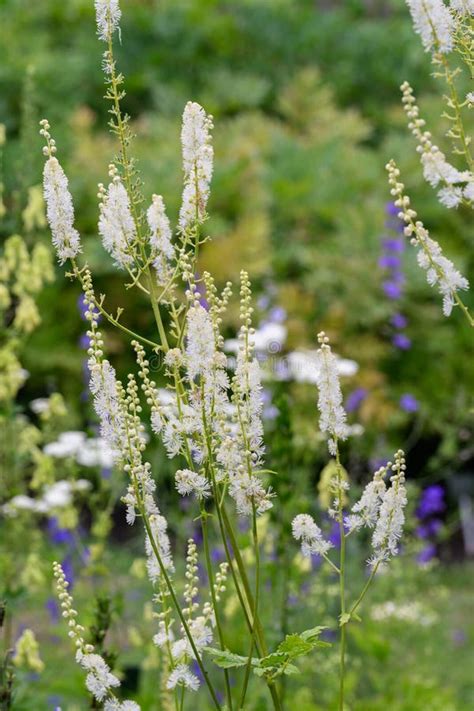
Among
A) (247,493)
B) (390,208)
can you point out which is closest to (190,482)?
(247,493)

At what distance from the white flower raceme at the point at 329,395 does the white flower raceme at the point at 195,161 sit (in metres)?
0.29

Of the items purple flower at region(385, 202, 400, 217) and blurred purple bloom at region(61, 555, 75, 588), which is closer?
blurred purple bloom at region(61, 555, 75, 588)

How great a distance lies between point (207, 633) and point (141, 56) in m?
9.76

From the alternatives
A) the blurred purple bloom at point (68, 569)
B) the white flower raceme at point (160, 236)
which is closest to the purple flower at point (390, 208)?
the blurred purple bloom at point (68, 569)

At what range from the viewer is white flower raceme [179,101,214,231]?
1699 mm

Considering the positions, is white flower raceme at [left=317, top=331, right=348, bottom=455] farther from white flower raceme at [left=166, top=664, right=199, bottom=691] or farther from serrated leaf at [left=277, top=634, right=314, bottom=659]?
white flower raceme at [left=166, top=664, right=199, bottom=691]

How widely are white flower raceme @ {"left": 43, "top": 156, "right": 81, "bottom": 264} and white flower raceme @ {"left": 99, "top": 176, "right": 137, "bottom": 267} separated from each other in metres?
0.05

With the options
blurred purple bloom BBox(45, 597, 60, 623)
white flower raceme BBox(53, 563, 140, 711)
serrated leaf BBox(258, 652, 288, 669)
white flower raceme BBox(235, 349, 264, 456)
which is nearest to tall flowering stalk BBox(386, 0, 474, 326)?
white flower raceme BBox(235, 349, 264, 456)

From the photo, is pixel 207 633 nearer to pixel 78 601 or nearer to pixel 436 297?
pixel 78 601

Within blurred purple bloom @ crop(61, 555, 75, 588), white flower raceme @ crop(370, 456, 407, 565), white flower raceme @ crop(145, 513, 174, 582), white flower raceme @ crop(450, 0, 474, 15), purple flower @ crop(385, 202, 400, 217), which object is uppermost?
Answer: purple flower @ crop(385, 202, 400, 217)

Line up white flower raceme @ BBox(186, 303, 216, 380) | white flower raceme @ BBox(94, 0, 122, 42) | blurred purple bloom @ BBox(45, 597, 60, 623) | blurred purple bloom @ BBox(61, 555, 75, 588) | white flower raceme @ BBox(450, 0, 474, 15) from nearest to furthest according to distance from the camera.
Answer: white flower raceme @ BBox(186, 303, 216, 380) < white flower raceme @ BBox(94, 0, 122, 42) < white flower raceme @ BBox(450, 0, 474, 15) < blurred purple bloom @ BBox(61, 555, 75, 588) < blurred purple bloom @ BBox(45, 597, 60, 623)

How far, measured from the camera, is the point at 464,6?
6.01ft

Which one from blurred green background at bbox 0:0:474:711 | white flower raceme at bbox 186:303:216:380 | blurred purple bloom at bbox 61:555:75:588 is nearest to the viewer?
white flower raceme at bbox 186:303:216:380

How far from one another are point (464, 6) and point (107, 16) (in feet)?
1.93
